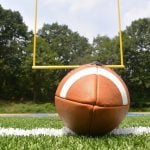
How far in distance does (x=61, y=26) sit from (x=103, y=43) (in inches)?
251

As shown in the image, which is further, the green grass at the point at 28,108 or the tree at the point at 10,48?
the tree at the point at 10,48

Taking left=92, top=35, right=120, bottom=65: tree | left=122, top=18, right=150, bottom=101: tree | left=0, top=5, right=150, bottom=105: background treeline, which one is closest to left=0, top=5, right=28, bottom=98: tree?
left=0, top=5, right=150, bottom=105: background treeline

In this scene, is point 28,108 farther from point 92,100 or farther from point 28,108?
point 92,100

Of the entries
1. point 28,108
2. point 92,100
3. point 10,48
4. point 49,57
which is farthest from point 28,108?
point 92,100

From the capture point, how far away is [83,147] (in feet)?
12.3

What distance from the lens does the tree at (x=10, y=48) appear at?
3784 cm

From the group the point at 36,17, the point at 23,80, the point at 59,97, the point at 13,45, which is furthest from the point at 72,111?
the point at 13,45

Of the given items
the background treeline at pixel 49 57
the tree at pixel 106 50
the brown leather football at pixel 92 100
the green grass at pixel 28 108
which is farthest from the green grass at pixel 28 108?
the brown leather football at pixel 92 100

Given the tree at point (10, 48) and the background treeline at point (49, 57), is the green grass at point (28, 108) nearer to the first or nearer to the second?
the background treeline at point (49, 57)

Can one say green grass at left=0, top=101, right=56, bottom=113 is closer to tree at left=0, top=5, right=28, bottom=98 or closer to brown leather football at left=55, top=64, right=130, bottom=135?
tree at left=0, top=5, right=28, bottom=98

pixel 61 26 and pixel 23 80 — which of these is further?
pixel 61 26

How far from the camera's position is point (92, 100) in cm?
440

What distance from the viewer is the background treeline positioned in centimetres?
3766

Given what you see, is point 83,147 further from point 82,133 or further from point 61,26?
point 61,26
